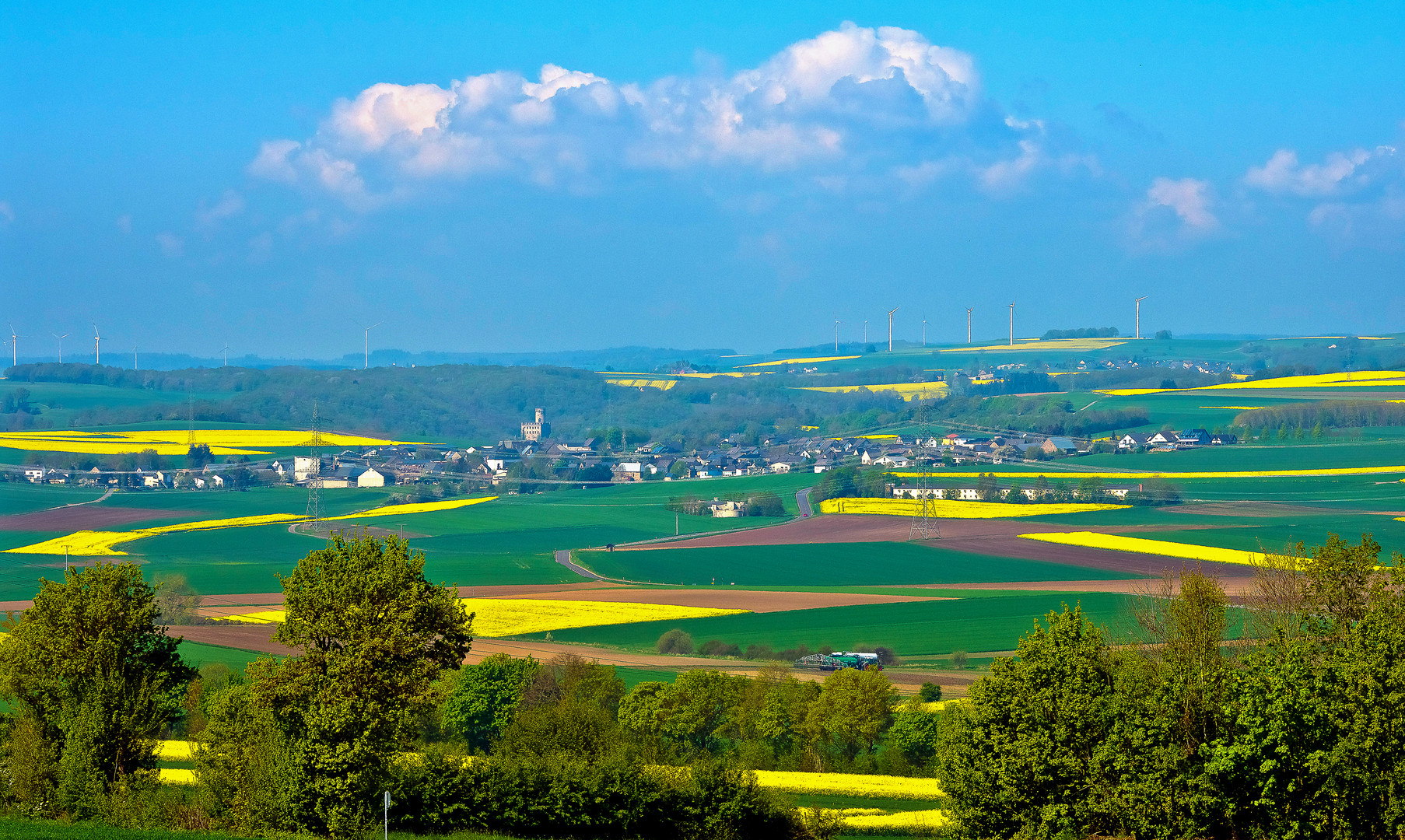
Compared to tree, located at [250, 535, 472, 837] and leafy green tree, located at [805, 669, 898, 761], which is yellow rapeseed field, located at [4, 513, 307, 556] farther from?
tree, located at [250, 535, 472, 837]

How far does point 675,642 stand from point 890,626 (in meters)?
10.3

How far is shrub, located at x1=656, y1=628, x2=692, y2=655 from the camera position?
55.7 meters

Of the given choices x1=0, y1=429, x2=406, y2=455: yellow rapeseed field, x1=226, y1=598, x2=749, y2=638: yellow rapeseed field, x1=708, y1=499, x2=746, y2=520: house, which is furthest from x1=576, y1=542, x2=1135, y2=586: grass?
x1=0, y1=429, x2=406, y2=455: yellow rapeseed field

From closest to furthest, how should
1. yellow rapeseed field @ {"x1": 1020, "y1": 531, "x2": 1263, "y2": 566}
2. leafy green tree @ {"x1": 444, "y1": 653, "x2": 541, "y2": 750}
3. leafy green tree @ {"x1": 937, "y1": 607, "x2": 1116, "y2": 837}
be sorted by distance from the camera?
leafy green tree @ {"x1": 937, "y1": 607, "x2": 1116, "y2": 837}
leafy green tree @ {"x1": 444, "y1": 653, "x2": 541, "y2": 750}
yellow rapeseed field @ {"x1": 1020, "y1": 531, "x2": 1263, "y2": 566}

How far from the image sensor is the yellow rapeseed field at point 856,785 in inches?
1394

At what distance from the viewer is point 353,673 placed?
2684cm

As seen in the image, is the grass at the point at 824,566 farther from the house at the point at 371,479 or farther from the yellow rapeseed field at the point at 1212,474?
the house at the point at 371,479

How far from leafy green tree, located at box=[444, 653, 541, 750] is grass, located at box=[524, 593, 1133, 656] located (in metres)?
12.3

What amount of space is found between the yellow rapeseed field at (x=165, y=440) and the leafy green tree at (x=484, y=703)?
108 metres

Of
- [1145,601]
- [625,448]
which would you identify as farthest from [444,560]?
[625,448]

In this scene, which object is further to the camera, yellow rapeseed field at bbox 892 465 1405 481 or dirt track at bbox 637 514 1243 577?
yellow rapeseed field at bbox 892 465 1405 481

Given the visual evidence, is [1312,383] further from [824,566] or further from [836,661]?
[836,661]

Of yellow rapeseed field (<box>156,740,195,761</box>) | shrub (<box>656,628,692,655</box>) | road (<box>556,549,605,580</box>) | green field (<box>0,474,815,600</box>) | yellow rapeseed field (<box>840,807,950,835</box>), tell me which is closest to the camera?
yellow rapeseed field (<box>840,807,950,835</box>)

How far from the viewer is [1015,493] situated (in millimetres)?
104000
